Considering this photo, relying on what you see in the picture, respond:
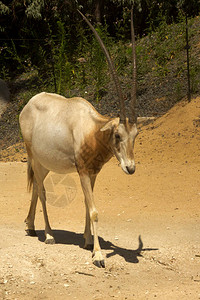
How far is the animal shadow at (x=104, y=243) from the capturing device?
6293mm

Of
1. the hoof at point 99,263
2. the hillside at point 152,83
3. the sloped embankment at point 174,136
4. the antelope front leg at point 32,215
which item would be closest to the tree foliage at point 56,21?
the hillside at point 152,83

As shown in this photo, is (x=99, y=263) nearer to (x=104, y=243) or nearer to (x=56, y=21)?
(x=104, y=243)

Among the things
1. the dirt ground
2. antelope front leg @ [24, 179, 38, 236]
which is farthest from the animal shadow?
antelope front leg @ [24, 179, 38, 236]

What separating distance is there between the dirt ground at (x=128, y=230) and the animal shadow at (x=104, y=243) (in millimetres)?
13

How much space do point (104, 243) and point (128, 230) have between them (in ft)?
2.78

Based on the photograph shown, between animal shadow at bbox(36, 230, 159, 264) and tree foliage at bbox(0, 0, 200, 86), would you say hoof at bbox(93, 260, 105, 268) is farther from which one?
tree foliage at bbox(0, 0, 200, 86)

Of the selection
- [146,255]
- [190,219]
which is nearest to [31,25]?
[190,219]

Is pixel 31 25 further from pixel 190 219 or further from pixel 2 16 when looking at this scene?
pixel 190 219

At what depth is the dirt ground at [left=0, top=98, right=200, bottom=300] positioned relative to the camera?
17.7 ft

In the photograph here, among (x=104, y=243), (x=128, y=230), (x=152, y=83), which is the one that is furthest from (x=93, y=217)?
(x=152, y=83)

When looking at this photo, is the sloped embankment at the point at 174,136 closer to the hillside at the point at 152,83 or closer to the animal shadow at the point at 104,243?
the hillside at the point at 152,83

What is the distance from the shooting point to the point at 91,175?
6.11 m

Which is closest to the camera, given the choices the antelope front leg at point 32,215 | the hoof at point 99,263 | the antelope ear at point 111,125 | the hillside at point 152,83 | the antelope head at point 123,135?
the antelope head at point 123,135

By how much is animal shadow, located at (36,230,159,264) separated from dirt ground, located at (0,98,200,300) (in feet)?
0.04
